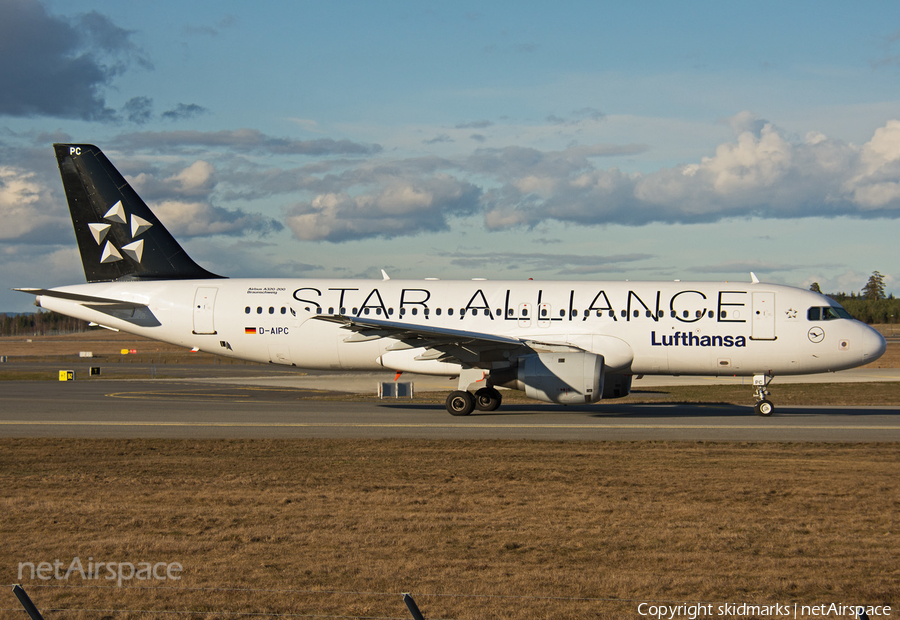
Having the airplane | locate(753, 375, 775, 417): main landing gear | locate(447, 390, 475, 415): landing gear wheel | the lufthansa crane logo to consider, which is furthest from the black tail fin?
the lufthansa crane logo

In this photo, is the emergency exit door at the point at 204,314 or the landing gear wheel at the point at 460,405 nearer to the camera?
the landing gear wheel at the point at 460,405

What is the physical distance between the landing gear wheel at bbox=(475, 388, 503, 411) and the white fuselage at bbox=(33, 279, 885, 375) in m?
1.21

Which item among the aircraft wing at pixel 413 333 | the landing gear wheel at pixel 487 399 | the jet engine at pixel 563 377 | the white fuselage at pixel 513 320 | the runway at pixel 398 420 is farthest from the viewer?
the landing gear wheel at pixel 487 399

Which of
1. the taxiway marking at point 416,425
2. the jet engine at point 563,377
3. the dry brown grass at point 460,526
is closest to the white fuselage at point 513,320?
the jet engine at point 563,377

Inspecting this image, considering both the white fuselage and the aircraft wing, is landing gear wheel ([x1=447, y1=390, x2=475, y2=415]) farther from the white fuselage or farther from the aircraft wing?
the aircraft wing

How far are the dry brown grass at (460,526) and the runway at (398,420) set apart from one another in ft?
9.91

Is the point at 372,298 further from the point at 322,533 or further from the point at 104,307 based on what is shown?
the point at 322,533

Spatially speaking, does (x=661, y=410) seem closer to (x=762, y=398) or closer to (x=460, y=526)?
(x=762, y=398)

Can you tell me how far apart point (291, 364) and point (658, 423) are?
38.1ft

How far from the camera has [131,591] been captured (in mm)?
7441

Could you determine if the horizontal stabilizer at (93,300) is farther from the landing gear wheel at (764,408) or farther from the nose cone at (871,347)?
the nose cone at (871,347)

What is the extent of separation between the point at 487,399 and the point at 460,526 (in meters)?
14.9

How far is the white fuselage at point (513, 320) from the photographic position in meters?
23.7

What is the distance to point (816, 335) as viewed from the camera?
2364 cm
